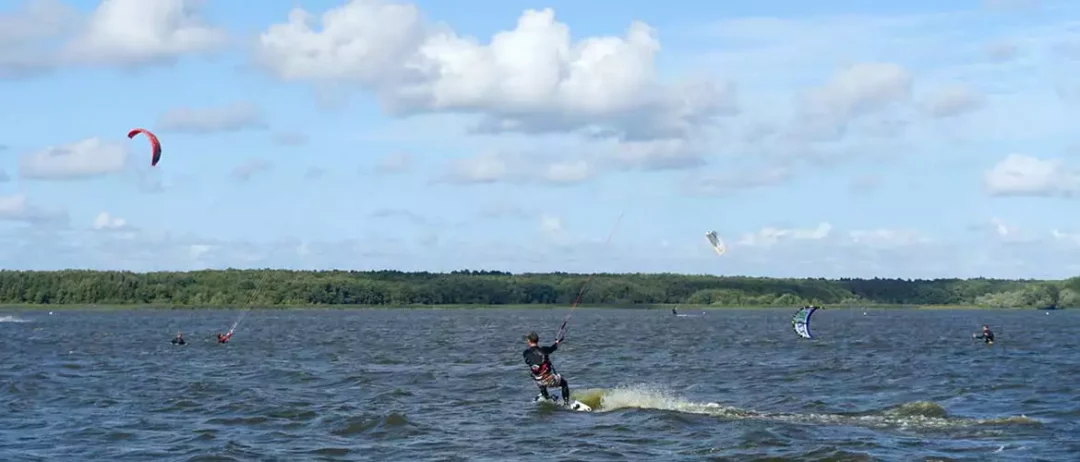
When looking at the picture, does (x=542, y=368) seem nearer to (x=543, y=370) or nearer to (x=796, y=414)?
(x=543, y=370)

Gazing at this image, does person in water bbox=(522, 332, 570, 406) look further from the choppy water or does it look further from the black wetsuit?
the choppy water

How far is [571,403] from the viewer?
3091 cm

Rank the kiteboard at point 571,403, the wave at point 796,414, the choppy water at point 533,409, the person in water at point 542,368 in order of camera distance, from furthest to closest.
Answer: the kiteboard at point 571,403 → the person in water at point 542,368 → the wave at point 796,414 → the choppy water at point 533,409

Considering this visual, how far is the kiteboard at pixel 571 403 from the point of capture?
30.5 meters

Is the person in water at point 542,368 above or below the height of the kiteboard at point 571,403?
above

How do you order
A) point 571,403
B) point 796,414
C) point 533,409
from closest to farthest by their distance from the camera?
point 796,414, point 533,409, point 571,403

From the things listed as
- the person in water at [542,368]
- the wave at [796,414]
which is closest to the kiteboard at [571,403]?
the person in water at [542,368]

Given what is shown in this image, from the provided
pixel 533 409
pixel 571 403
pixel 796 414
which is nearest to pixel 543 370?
pixel 533 409

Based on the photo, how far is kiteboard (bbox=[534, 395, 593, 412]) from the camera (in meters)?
30.5

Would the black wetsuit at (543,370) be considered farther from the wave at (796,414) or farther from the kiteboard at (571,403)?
the wave at (796,414)

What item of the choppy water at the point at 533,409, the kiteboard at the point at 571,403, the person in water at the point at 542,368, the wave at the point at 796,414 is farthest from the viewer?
the kiteboard at the point at 571,403

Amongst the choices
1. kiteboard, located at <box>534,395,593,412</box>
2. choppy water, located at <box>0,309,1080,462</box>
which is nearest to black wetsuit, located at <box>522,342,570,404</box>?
kiteboard, located at <box>534,395,593,412</box>

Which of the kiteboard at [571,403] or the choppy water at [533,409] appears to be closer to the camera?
the choppy water at [533,409]

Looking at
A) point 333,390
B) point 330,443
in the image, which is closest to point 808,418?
point 330,443
